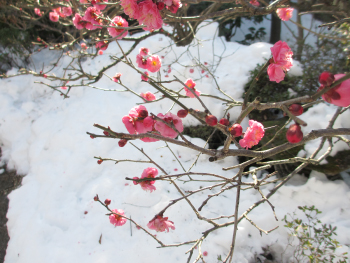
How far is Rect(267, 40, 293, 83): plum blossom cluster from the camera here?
75 centimetres

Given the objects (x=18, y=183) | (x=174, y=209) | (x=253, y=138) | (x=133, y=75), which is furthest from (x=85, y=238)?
(x=133, y=75)

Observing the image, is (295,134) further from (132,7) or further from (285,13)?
(285,13)

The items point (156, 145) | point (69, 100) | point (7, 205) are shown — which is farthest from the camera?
point (69, 100)

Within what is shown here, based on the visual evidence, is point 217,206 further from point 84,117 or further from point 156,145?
point 84,117

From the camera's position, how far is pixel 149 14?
85cm

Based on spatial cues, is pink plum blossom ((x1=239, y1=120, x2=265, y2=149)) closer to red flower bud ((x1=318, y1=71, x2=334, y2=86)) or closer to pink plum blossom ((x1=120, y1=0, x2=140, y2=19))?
red flower bud ((x1=318, y1=71, x2=334, y2=86))

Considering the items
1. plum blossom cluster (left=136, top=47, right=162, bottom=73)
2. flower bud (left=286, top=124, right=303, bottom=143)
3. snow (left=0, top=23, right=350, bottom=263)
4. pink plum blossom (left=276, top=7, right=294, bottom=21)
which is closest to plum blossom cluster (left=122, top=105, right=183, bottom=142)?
flower bud (left=286, top=124, right=303, bottom=143)

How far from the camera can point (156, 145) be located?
119 inches

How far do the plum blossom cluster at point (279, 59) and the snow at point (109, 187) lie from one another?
5.16 ft

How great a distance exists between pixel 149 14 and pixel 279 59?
524 millimetres

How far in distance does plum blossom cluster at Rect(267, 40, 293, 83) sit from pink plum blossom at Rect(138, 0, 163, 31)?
0.47 metres

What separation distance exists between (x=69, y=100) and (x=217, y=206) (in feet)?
11.0

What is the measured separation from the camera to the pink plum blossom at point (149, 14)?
82 centimetres

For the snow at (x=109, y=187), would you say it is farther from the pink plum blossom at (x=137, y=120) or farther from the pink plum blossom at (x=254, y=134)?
the pink plum blossom at (x=137, y=120)
